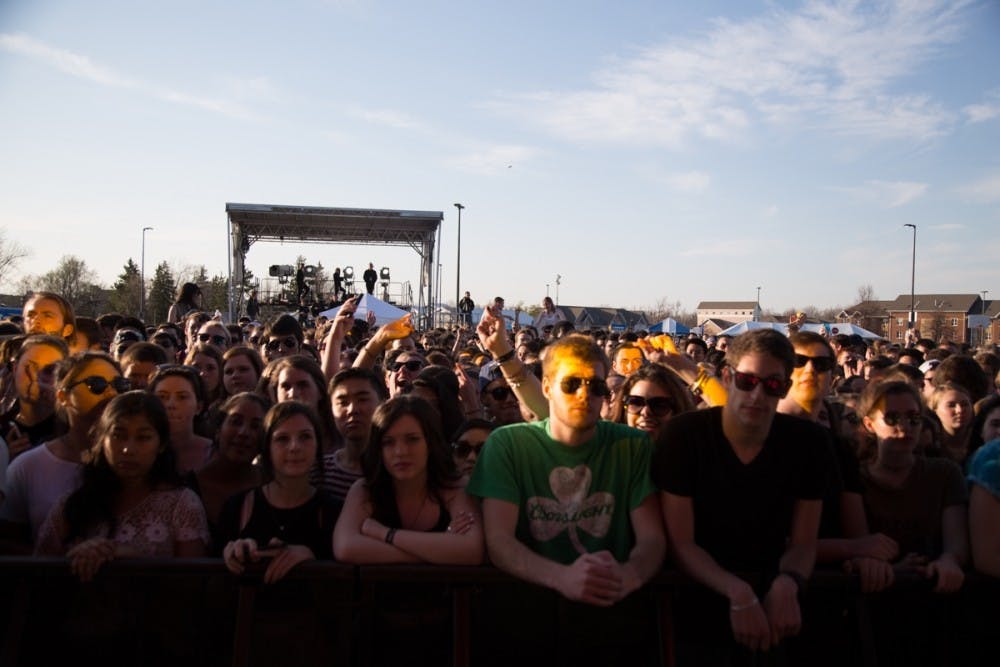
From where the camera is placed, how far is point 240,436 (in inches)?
151

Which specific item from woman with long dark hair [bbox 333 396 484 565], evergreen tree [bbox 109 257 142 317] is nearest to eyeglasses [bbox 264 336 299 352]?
woman with long dark hair [bbox 333 396 484 565]

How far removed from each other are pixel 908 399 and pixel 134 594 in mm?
3444

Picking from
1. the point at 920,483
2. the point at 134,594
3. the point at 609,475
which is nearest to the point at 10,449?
the point at 134,594

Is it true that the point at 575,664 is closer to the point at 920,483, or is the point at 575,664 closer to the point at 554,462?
the point at 554,462

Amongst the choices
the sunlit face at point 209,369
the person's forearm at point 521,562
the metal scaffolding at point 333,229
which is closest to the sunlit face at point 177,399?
the sunlit face at point 209,369

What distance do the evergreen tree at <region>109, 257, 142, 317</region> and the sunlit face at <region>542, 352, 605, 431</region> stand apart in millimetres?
60140

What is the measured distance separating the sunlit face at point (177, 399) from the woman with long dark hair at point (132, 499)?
2.39 ft

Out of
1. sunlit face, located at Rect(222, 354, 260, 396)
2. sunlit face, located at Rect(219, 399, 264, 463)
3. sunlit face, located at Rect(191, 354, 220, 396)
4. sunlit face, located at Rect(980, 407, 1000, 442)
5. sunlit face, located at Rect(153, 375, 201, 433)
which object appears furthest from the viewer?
sunlit face, located at Rect(191, 354, 220, 396)

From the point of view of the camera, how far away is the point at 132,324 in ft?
27.8

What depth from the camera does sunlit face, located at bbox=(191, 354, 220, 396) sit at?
5.54m

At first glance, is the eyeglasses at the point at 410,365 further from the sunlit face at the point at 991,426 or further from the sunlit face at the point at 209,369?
the sunlit face at the point at 991,426

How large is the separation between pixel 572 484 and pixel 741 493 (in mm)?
622

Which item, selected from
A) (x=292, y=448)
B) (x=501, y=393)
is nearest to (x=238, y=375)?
(x=501, y=393)

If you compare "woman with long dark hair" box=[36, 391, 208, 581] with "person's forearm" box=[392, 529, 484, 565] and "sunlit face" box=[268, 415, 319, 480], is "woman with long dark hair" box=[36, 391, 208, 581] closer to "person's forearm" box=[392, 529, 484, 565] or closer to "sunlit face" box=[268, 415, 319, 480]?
"sunlit face" box=[268, 415, 319, 480]
